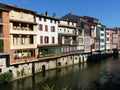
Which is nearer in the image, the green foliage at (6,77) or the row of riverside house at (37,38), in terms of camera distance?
the green foliage at (6,77)

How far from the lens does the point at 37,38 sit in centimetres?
5209

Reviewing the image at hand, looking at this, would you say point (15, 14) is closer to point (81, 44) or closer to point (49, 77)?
point (49, 77)

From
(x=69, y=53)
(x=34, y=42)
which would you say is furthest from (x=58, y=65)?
(x=34, y=42)

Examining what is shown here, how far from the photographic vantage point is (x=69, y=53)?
6550 centimetres

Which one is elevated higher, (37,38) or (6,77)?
(37,38)

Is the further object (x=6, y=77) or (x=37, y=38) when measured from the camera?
(x=37, y=38)

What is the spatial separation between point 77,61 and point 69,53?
653cm

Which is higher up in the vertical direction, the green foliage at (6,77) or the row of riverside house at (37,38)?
the row of riverside house at (37,38)

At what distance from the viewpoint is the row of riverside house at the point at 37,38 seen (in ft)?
135

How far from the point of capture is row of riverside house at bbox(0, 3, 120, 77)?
41.1 metres

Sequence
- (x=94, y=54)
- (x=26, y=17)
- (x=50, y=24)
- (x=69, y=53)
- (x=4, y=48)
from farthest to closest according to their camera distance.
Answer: (x=94, y=54) → (x=69, y=53) → (x=50, y=24) → (x=26, y=17) → (x=4, y=48)

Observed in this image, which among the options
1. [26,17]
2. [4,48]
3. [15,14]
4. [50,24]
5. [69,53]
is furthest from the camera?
[69,53]

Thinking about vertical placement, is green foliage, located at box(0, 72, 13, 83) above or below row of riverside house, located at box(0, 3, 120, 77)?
below

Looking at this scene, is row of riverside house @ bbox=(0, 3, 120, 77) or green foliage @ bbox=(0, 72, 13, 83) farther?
row of riverside house @ bbox=(0, 3, 120, 77)
